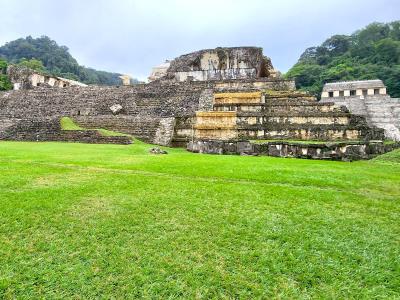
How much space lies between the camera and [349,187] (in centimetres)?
516

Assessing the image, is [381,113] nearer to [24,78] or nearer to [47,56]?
[24,78]

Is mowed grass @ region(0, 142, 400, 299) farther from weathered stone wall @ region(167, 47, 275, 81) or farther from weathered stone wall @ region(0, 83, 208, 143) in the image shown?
weathered stone wall @ region(167, 47, 275, 81)

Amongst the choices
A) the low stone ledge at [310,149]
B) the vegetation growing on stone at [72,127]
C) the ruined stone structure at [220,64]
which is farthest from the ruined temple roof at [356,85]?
the vegetation growing on stone at [72,127]

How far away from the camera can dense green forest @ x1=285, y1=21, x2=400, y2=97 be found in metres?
48.4

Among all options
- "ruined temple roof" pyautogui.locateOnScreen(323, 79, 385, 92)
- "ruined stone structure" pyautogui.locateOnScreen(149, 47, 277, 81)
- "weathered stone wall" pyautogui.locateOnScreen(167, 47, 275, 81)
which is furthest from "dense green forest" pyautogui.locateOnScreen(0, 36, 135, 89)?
"ruined temple roof" pyautogui.locateOnScreen(323, 79, 385, 92)

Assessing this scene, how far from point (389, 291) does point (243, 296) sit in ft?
3.93

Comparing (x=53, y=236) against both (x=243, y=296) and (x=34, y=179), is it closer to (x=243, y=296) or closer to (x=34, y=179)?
(x=243, y=296)

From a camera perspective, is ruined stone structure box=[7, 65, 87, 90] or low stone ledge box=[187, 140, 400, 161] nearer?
low stone ledge box=[187, 140, 400, 161]

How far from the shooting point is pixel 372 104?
29.6 metres

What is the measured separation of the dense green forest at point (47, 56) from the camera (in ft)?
218

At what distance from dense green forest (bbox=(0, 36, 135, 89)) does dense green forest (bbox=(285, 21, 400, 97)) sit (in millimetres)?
44331

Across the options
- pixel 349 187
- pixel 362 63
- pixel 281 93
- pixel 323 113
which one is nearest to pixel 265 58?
pixel 281 93

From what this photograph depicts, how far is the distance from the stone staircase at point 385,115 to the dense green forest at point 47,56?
54.5 meters

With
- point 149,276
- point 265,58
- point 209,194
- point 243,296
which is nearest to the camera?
point 243,296
